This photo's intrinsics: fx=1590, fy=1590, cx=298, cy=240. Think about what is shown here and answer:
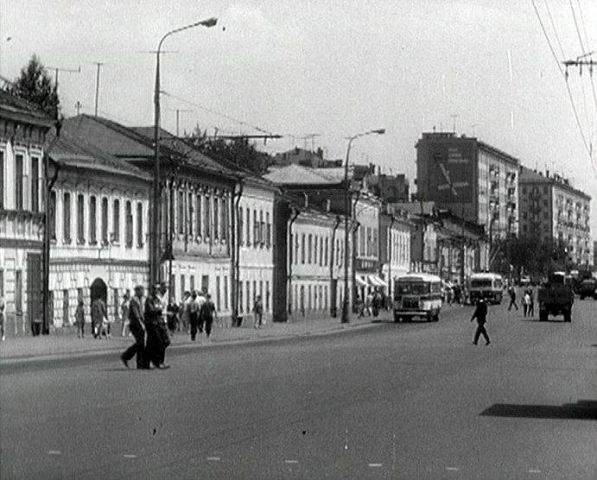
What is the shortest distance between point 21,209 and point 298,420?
113 ft

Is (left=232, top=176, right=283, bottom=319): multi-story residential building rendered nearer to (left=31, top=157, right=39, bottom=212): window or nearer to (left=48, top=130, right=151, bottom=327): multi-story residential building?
(left=48, top=130, right=151, bottom=327): multi-story residential building

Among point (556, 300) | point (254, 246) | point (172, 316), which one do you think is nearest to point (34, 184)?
point (172, 316)

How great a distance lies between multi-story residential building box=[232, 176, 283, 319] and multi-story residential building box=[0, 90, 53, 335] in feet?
78.7

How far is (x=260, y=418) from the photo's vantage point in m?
19.9

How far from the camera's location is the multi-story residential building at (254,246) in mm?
80875

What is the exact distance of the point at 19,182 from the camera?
174 feet

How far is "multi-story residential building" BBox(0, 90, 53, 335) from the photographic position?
51.5 m

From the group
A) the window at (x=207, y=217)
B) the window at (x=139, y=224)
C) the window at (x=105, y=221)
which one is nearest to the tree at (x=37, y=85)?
the window at (x=207, y=217)

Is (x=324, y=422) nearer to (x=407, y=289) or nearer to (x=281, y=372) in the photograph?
(x=281, y=372)

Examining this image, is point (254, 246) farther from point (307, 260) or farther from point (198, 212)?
point (307, 260)

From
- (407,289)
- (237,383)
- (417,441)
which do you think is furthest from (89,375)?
(407,289)

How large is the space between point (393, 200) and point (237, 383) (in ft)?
495

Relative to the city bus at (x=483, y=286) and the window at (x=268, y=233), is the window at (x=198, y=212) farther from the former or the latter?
the city bus at (x=483, y=286)

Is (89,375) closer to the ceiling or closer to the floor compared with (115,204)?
closer to the floor
